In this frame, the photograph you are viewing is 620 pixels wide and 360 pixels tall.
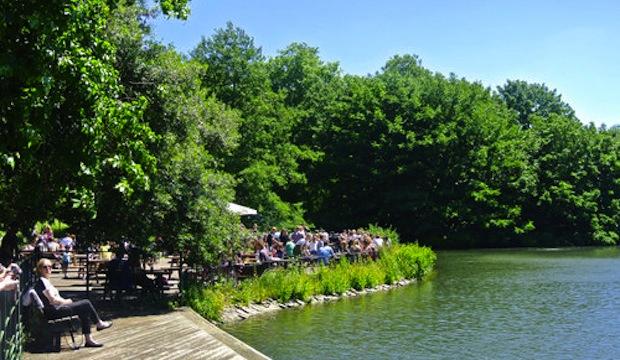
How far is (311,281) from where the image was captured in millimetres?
22672

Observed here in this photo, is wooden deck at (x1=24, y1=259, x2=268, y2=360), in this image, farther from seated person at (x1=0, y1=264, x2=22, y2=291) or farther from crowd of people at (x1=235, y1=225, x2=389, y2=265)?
crowd of people at (x1=235, y1=225, x2=389, y2=265)

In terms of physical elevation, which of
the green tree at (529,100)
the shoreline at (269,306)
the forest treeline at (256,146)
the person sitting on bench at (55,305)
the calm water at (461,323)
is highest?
the green tree at (529,100)

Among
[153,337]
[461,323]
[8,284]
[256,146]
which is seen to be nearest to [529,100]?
[256,146]

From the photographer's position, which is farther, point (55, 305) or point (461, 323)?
point (461, 323)

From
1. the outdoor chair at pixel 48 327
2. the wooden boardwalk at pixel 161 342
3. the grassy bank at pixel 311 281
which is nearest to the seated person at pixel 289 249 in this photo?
the grassy bank at pixel 311 281

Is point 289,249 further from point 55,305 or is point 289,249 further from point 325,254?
point 55,305

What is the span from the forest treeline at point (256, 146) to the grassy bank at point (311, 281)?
1227 millimetres

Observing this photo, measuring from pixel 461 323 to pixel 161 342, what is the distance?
30.5 feet

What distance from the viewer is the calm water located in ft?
49.2

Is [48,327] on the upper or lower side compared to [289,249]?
lower

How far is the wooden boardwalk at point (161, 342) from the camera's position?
10863 millimetres

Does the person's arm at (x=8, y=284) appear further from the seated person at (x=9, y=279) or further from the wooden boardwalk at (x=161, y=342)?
the wooden boardwalk at (x=161, y=342)

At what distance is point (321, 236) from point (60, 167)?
18485mm

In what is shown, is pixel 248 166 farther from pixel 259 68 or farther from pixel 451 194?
pixel 451 194
